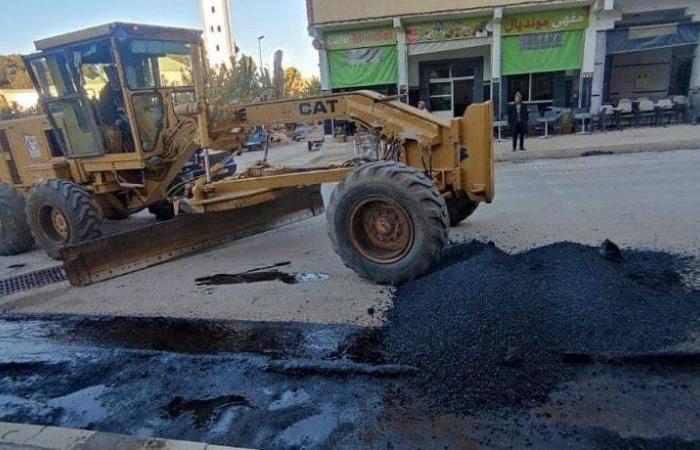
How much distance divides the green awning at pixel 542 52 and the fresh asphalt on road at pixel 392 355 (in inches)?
525

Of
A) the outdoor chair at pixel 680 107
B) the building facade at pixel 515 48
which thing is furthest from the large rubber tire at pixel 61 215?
the outdoor chair at pixel 680 107

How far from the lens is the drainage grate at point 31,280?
5984 millimetres

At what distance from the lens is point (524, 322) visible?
3.49m

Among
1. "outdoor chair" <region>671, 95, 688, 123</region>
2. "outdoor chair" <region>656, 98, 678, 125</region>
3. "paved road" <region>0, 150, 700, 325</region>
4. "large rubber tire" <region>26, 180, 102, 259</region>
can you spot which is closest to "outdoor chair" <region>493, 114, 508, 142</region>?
"outdoor chair" <region>656, 98, 678, 125</region>

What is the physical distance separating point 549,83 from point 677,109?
4.40m

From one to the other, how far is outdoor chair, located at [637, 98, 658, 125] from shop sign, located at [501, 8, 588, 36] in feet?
11.2

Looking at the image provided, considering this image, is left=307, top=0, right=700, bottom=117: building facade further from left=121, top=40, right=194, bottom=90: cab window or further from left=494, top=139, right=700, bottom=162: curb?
left=121, top=40, right=194, bottom=90: cab window

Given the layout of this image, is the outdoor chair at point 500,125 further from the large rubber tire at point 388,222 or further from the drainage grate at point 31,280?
the drainage grate at point 31,280

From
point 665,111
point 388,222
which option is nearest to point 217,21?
point 665,111

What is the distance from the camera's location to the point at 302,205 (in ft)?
26.0

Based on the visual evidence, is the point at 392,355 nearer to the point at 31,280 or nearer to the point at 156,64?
the point at 31,280

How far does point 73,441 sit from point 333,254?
148 inches

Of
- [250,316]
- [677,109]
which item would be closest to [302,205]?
[250,316]

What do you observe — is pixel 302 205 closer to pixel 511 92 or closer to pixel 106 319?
pixel 106 319
